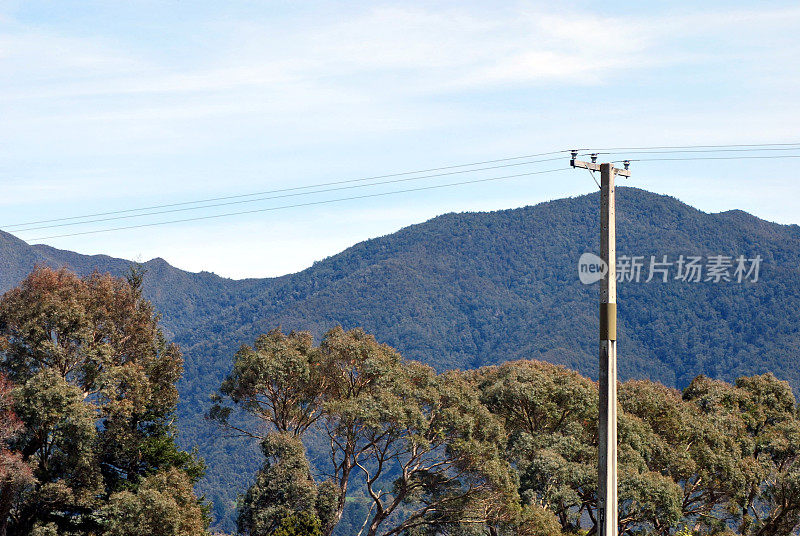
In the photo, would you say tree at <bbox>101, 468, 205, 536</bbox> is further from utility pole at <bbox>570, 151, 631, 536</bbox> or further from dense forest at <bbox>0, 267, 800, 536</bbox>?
utility pole at <bbox>570, 151, 631, 536</bbox>

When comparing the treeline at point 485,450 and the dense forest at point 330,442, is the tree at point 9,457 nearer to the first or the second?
the dense forest at point 330,442

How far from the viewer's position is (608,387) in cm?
1454

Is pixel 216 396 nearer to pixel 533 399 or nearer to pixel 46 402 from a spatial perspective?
pixel 46 402

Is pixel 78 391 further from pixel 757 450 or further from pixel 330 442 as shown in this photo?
pixel 757 450

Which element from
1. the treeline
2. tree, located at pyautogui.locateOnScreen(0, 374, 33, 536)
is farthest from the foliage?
tree, located at pyautogui.locateOnScreen(0, 374, 33, 536)

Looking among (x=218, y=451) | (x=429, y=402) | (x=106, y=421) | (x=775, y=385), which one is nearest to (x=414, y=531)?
(x=429, y=402)

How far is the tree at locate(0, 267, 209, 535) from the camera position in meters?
28.9

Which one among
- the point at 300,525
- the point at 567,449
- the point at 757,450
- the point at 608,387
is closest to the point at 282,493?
the point at 300,525

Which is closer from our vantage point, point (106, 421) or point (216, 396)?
point (106, 421)

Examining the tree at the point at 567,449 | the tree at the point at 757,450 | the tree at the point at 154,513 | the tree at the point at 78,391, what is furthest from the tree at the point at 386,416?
the tree at the point at 757,450

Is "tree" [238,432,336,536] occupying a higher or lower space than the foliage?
higher

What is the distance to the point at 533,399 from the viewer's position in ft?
121

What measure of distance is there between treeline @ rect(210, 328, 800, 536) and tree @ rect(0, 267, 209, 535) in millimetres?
4398

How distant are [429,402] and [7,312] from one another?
1627 centimetres
